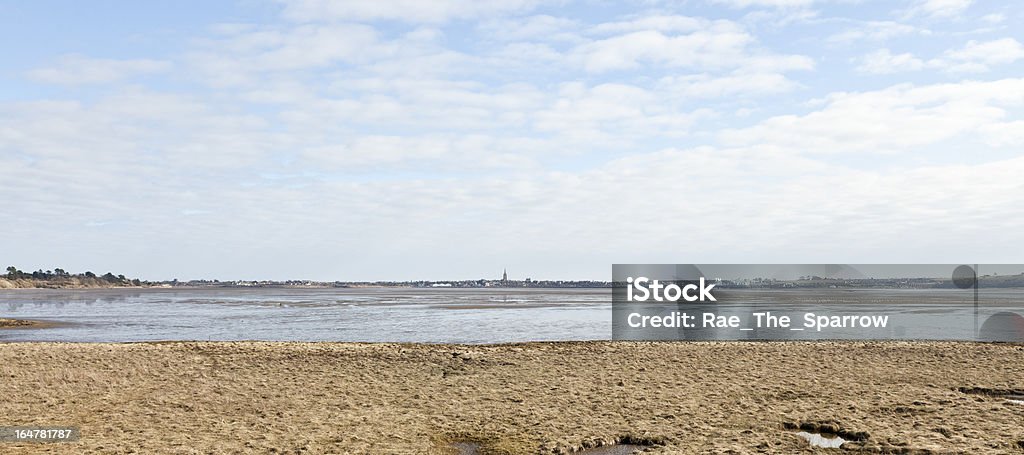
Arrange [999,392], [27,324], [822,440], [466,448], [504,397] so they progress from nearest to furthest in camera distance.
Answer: [466,448], [822,440], [504,397], [999,392], [27,324]

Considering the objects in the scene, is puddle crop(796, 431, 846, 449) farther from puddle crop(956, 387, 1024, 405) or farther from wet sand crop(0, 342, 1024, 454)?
puddle crop(956, 387, 1024, 405)

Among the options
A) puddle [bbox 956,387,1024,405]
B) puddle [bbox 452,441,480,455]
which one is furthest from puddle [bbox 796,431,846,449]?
puddle [bbox 956,387,1024,405]

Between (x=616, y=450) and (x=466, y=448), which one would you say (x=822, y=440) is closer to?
(x=616, y=450)

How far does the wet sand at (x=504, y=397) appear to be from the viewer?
1402cm

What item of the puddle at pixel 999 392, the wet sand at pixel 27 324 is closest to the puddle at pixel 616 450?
the puddle at pixel 999 392

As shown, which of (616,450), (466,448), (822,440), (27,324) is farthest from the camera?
(27,324)

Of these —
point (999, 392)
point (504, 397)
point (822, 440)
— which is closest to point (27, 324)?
point (504, 397)

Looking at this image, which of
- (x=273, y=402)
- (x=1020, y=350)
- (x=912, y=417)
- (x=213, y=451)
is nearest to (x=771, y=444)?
(x=912, y=417)

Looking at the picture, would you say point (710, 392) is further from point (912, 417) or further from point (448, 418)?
point (448, 418)

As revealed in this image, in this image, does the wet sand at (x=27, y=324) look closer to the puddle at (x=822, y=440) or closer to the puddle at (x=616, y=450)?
the puddle at (x=616, y=450)

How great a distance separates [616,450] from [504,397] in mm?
5525

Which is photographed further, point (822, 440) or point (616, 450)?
point (822, 440)

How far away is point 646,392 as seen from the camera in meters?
19.4

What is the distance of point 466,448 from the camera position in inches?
546
